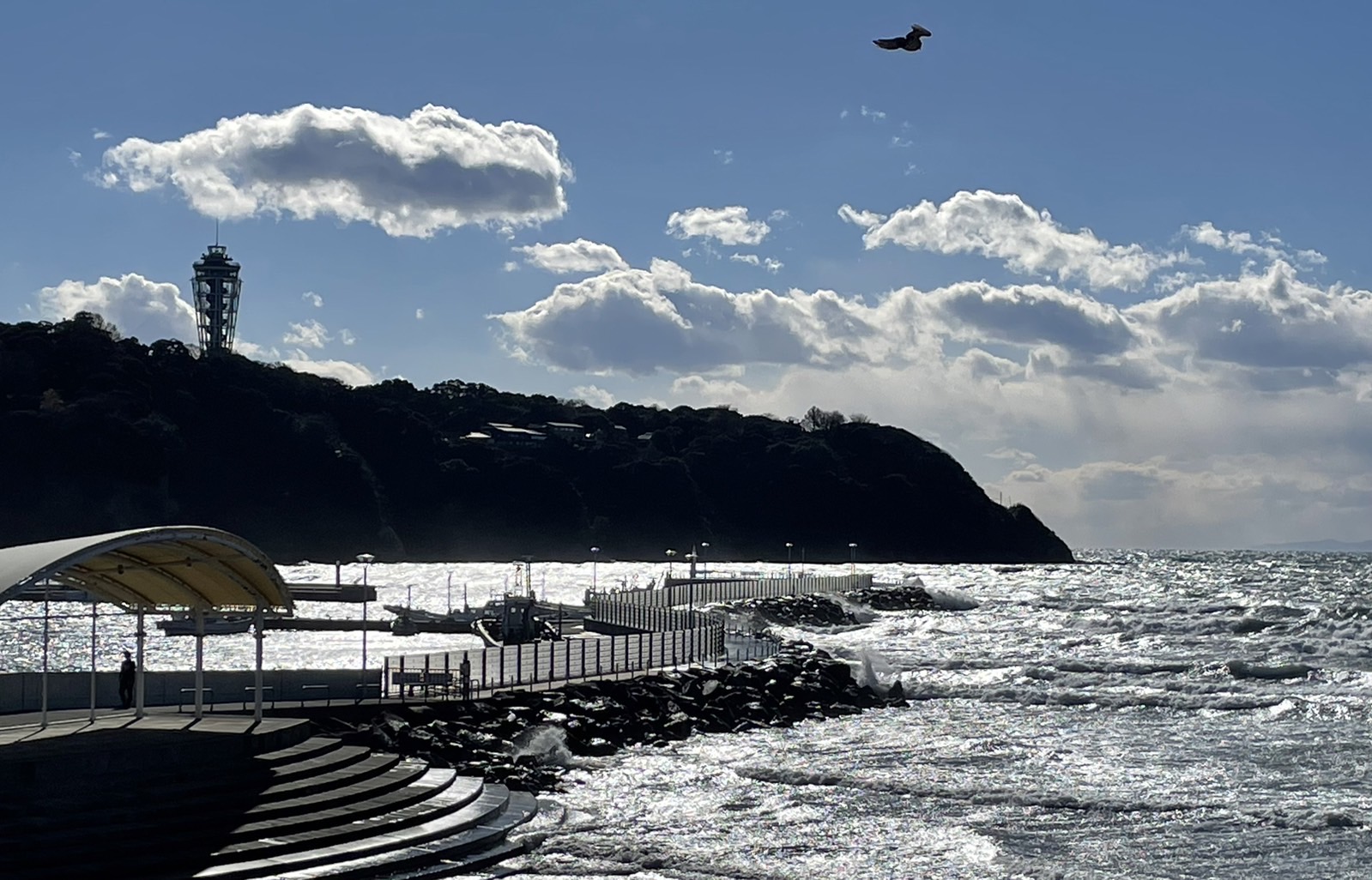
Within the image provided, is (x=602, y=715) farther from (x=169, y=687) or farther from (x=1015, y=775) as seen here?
(x=169, y=687)

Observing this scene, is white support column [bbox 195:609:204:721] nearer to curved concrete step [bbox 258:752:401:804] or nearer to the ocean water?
curved concrete step [bbox 258:752:401:804]

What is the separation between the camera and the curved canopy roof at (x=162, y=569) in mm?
21578

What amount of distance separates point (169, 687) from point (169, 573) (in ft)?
15.7

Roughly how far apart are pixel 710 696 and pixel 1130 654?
2976 centimetres

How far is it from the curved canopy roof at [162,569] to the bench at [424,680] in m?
7.32

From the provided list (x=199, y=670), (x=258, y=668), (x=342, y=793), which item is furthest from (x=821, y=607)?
(x=342, y=793)

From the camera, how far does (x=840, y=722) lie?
4122 cm

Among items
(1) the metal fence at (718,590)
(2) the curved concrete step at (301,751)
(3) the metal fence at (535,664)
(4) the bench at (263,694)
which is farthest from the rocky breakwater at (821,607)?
(2) the curved concrete step at (301,751)

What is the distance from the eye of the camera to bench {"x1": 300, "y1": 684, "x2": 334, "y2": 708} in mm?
30328

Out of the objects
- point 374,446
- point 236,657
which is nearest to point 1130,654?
point 236,657

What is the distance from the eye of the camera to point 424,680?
33094 millimetres

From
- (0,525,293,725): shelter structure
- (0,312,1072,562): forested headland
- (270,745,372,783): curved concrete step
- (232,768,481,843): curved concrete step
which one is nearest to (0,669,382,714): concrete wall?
(0,525,293,725): shelter structure

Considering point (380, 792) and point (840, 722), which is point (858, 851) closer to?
point (380, 792)

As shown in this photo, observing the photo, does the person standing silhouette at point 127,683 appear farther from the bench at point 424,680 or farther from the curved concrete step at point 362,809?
the curved concrete step at point 362,809
